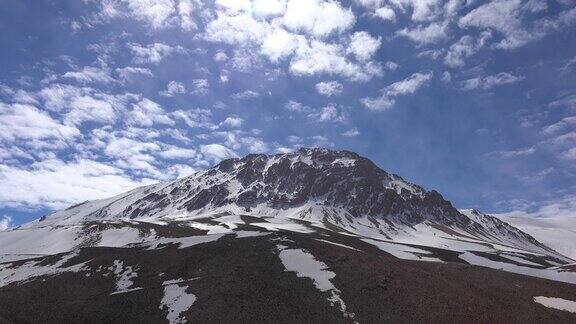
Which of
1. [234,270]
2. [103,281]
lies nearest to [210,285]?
[234,270]

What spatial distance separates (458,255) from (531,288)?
50.7 meters

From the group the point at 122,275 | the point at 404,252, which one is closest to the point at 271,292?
the point at 122,275

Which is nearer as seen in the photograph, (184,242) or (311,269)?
(311,269)

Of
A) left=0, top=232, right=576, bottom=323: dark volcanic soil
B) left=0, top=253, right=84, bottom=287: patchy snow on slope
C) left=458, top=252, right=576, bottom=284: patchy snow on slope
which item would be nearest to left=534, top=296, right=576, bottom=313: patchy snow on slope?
left=0, top=232, right=576, bottom=323: dark volcanic soil

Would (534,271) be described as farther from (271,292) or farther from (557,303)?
(271,292)

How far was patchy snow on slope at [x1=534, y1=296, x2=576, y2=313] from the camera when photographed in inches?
2170

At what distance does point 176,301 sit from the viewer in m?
53.6

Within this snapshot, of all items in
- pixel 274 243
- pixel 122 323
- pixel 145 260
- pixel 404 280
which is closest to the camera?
pixel 122 323

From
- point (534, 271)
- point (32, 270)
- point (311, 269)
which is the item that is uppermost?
point (534, 271)

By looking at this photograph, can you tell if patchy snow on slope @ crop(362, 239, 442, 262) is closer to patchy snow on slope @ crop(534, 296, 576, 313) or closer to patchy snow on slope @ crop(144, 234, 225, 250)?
patchy snow on slope @ crop(534, 296, 576, 313)

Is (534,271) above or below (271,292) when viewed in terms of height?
above

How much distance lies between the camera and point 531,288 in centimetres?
6347

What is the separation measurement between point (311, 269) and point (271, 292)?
889cm

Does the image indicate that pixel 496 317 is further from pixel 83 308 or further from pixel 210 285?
pixel 83 308
